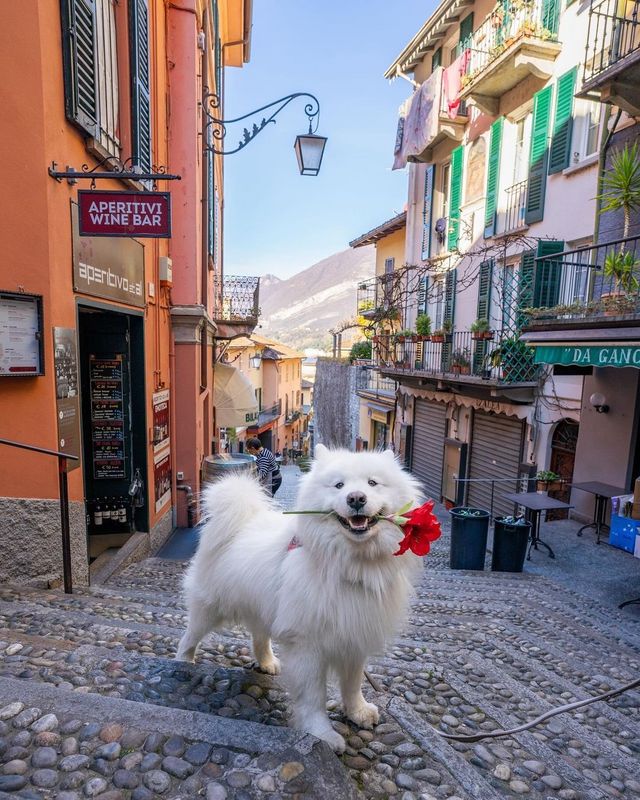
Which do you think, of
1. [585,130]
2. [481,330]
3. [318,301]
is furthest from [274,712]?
[318,301]

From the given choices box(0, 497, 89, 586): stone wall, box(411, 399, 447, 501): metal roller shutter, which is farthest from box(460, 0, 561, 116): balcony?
box(0, 497, 89, 586): stone wall

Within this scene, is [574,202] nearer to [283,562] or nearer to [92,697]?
[283,562]

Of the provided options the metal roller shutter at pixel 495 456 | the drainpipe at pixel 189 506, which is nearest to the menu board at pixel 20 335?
the drainpipe at pixel 189 506

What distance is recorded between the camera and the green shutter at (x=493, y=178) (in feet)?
40.7

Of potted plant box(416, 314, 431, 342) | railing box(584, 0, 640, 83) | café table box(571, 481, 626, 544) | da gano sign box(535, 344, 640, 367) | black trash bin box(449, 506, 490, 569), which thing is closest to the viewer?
da gano sign box(535, 344, 640, 367)

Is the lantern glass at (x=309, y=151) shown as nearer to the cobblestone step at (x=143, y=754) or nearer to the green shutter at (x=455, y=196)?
the cobblestone step at (x=143, y=754)

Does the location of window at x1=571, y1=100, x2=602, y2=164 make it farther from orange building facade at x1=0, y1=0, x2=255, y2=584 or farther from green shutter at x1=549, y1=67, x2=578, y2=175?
orange building facade at x1=0, y1=0, x2=255, y2=584

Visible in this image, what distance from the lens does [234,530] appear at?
3.16 m

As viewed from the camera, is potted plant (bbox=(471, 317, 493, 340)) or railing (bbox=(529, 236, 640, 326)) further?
potted plant (bbox=(471, 317, 493, 340))

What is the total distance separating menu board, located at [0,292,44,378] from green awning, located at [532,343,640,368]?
22.9 ft

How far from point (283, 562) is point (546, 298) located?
1002cm

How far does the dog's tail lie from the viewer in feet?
10.3

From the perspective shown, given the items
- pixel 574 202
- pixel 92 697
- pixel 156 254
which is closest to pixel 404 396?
pixel 574 202

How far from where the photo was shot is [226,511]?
316 cm
